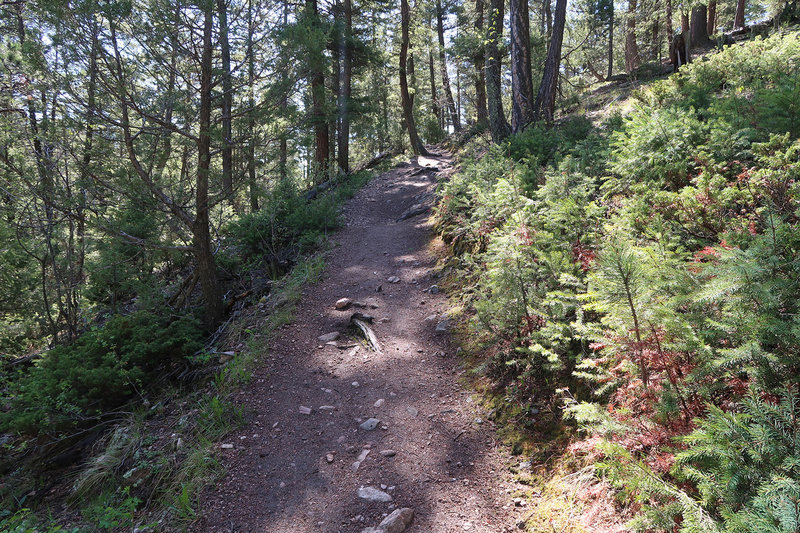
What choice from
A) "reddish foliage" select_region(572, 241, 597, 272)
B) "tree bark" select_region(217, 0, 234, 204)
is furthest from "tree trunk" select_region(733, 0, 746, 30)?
"tree bark" select_region(217, 0, 234, 204)

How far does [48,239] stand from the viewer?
8.21 meters

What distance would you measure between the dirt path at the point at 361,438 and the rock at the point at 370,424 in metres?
0.07

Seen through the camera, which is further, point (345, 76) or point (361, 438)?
point (345, 76)

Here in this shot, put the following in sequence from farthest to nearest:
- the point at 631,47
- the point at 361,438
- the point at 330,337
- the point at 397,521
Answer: the point at 631,47 < the point at 330,337 < the point at 361,438 < the point at 397,521

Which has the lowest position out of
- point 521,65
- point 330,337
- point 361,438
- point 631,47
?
point 361,438

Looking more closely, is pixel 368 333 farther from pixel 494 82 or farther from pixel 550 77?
pixel 550 77

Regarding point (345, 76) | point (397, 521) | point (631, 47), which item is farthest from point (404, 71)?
point (397, 521)

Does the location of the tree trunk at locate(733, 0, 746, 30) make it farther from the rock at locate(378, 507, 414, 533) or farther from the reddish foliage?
the rock at locate(378, 507, 414, 533)

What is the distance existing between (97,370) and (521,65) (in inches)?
435

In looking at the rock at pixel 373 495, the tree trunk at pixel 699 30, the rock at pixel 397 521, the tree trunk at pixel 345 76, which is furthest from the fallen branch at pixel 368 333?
the tree trunk at pixel 699 30

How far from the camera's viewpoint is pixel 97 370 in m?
6.03

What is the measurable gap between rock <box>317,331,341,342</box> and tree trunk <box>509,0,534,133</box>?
7.41 meters

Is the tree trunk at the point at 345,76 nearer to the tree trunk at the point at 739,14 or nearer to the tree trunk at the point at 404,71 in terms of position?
the tree trunk at the point at 404,71

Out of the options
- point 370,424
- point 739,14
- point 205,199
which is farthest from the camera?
point 739,14
